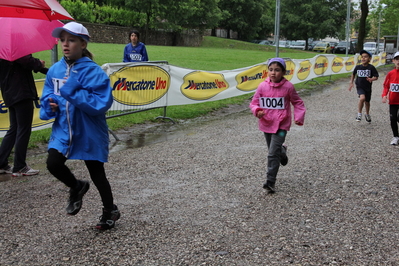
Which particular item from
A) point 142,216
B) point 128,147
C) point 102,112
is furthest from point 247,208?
point 128,147

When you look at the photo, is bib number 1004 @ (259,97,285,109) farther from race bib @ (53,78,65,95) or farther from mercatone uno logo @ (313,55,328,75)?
mercatone uno logo @ (313,55,328,75)

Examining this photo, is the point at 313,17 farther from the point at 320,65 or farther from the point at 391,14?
the point at 320,65

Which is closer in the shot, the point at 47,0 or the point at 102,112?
the point at 102,112

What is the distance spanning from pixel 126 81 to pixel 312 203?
5305 millimetres

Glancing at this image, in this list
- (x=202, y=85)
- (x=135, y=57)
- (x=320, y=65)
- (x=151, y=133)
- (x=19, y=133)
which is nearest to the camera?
(x=19, y=133)

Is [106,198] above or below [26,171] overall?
above

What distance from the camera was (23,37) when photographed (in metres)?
6.02

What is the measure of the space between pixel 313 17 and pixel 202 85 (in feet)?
206

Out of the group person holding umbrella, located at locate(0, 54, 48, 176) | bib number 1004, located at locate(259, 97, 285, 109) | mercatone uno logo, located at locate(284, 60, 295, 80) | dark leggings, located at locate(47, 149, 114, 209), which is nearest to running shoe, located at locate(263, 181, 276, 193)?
bib number 1004, located at locate(259, 97, 285, 109)

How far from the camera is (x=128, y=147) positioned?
27.9 ft

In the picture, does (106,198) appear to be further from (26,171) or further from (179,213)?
(26,171)

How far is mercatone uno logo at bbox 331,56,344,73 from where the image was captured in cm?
2408

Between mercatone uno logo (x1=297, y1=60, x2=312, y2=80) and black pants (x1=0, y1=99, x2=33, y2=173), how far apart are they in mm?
14169

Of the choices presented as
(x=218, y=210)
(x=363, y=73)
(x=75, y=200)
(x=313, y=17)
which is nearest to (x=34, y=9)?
(x=75, y=200)
